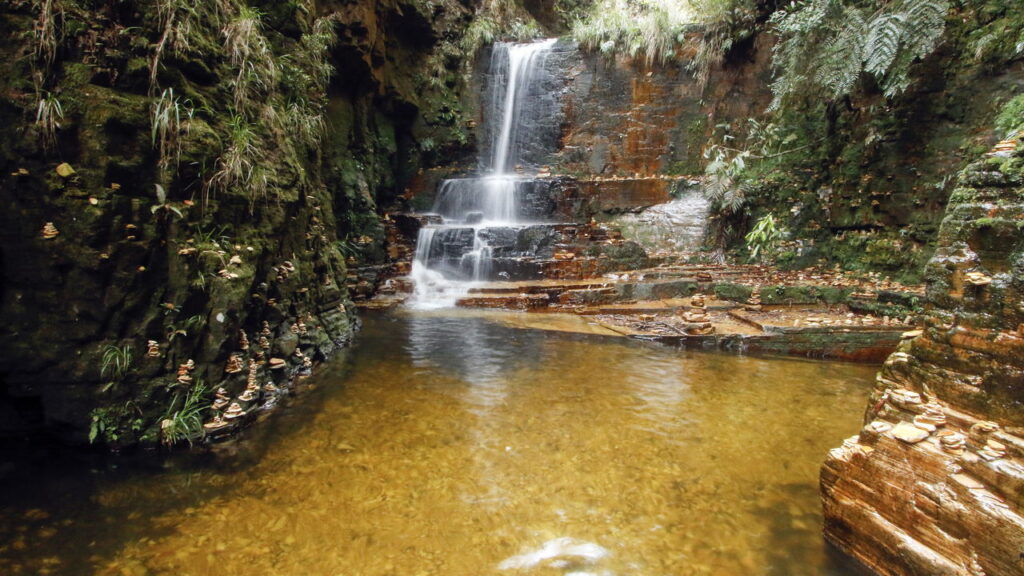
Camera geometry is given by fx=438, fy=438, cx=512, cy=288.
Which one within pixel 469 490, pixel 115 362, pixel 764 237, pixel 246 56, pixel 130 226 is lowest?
pixel 469 490

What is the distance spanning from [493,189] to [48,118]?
8.48 meters

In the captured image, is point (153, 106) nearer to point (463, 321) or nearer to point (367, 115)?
point (463, 321)

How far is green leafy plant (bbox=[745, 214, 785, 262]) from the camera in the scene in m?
7.73

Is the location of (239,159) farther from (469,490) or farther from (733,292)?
(733,292)

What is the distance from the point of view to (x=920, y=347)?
1996 millimetres

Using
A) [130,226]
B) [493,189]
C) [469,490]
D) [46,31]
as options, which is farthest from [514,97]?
[469,490]

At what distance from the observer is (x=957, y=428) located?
1.79 metres

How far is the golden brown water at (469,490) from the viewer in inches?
80.7

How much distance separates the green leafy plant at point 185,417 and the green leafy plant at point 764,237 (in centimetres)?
810

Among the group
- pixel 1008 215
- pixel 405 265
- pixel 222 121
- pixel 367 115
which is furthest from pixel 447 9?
pixel 1008 215

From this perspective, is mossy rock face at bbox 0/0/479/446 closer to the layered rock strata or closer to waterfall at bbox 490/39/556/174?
A: the layered rock strata

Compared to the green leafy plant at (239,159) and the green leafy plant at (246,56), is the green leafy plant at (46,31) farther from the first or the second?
the green leafy plant at (246,56)

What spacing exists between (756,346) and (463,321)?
4030mm

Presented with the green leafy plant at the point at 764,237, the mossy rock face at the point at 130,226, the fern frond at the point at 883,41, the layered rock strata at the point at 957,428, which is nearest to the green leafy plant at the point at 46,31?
the mossy rock face at the point at 130,226
